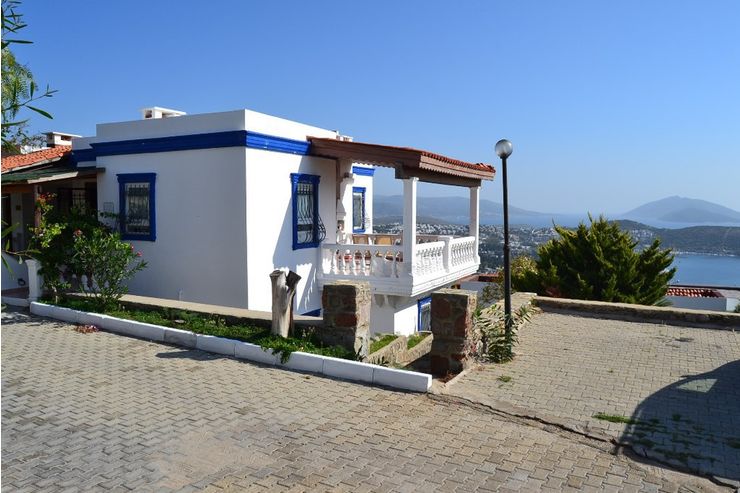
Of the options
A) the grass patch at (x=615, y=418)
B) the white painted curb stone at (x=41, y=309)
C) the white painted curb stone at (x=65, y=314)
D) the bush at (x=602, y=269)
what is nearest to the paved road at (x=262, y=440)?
the grass patch at (x=615, y=418)

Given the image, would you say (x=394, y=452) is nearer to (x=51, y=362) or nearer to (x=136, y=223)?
(x=51, y=362)

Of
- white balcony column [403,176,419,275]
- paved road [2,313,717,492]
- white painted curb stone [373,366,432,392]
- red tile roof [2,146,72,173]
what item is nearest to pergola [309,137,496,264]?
white balcony column [403,176,419,275]

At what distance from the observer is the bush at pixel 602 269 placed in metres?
16.0

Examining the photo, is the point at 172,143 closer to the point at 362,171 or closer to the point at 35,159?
the point at 35,159

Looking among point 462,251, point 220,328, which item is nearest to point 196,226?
point 220,328

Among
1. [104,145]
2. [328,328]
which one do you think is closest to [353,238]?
[104,145]

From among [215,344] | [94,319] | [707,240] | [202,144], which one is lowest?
[215,344]

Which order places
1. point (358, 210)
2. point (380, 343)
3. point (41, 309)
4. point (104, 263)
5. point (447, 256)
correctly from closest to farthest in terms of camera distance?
1. point (380, 343)
2. point (104, 263)
3. point (41, 309)
4. point (447, 256)
5. point (358, 210)

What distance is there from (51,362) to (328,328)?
11.9 feet

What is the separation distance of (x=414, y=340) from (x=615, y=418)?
503 cm

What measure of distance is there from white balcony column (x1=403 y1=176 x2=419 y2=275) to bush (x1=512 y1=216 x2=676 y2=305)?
6611 millimetres

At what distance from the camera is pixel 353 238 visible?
14602 millimetres

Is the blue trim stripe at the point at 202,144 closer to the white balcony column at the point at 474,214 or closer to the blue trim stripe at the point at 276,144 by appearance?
the blue trim stripe at the point at 276,144

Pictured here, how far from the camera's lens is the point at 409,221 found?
1132cm
